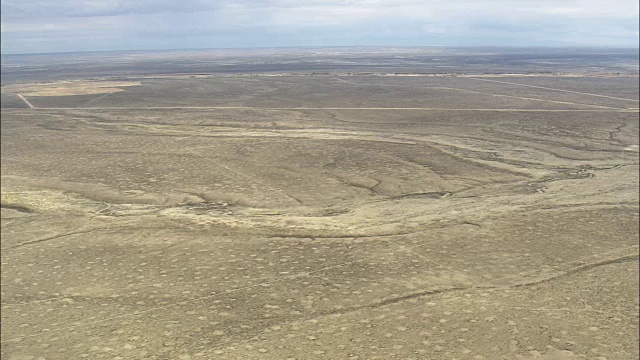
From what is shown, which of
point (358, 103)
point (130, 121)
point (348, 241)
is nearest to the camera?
point (348, 241)

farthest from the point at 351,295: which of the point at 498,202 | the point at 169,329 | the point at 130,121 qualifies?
the point at 130,121

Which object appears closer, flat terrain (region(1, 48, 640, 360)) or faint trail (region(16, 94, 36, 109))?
flat terrain (region(1, 48, 640, 360))

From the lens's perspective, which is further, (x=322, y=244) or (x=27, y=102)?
(x=27, y=102)

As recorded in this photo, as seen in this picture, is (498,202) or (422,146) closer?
(498,202)

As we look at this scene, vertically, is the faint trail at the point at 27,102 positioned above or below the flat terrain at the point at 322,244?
above

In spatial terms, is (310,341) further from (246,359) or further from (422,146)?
(422,146)

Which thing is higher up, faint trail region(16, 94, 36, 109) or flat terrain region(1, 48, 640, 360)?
faint trail region(16, 94, 36, 109)

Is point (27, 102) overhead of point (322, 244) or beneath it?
overhead

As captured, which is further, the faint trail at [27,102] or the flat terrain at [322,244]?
the faint trail at [27,102]
